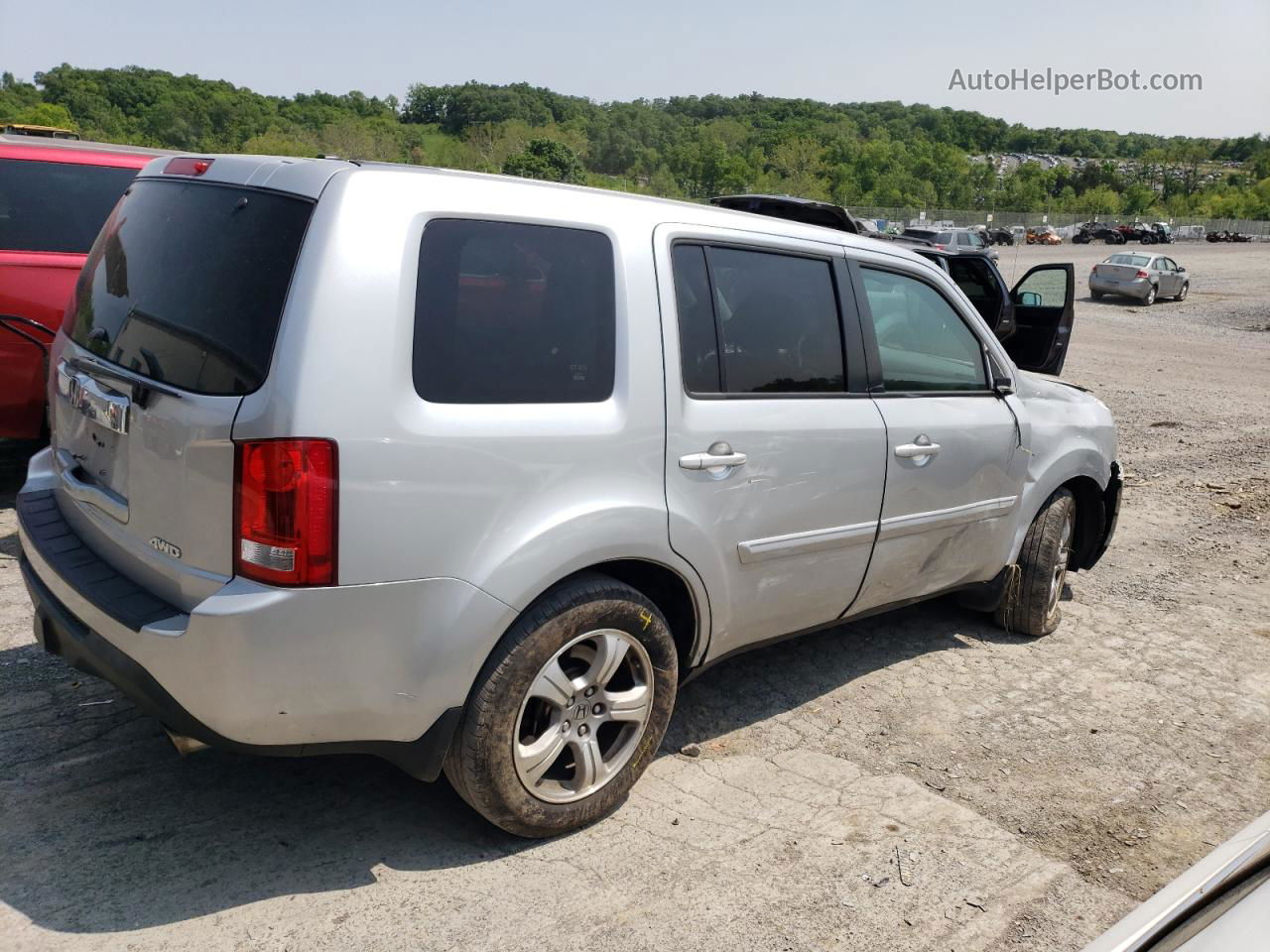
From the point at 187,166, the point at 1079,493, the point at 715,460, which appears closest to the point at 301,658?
the point at 715,460

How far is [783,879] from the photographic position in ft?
10.1

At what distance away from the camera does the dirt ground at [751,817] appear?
2.79m

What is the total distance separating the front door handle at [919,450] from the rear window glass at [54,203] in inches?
179

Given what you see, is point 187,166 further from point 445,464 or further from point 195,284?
point 445,464

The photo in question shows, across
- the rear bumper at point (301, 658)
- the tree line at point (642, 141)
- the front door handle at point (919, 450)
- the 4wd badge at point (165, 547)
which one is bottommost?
the rear bumper at point (301, 658)

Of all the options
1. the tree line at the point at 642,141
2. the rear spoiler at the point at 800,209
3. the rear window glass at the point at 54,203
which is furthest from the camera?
the tree line at the point at 642,141

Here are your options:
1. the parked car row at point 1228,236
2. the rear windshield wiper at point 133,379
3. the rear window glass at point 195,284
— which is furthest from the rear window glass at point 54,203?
the parked car row at point 1228,236

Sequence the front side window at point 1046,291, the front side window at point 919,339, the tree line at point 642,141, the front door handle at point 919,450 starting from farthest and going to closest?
the tree line at point 642,141 < the front side window at point 1046,291 < the front side window at point 919,339 < the front door handle at point 919,450

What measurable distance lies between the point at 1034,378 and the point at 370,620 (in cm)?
414

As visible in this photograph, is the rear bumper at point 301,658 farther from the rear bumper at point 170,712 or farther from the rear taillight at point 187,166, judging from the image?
the rear taillight at point 187,166

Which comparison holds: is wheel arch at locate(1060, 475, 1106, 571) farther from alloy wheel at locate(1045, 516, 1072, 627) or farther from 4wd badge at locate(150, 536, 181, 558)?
4wd badge at locate(150, 536, 181, 558)

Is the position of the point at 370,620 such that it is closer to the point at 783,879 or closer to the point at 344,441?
the point at 344,441

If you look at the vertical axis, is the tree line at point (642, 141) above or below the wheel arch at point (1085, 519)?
above

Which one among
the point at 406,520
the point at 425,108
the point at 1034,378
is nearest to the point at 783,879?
the point at 406,520
